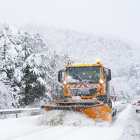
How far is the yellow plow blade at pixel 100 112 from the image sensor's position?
8102 mm

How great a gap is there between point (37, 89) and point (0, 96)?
3.90 meters

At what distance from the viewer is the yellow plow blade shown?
810 cm

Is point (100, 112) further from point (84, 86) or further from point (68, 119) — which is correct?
point (84, 86)

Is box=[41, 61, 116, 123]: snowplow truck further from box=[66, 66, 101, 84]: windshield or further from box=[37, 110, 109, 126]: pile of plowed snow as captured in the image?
box=[37, 110, 109, 126]: pile of plowed snow

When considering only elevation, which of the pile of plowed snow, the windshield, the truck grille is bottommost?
the pile of plowed snow

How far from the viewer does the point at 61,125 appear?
8008 millimetres

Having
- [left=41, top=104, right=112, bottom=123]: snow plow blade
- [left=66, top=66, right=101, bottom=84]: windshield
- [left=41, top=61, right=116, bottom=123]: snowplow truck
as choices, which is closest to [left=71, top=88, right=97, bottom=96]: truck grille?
[left=41, top=61, right=116, bottom=123]: snowplow truck

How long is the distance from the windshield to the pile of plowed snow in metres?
1.86

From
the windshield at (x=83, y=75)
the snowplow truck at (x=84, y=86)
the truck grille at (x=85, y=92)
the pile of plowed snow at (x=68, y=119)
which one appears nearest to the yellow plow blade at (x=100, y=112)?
the snowplow truck at (x=84, y=86)

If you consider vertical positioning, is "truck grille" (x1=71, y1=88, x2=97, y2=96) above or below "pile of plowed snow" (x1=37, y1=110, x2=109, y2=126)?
above

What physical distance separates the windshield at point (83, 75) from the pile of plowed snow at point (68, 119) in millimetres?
1860

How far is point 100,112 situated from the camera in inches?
322

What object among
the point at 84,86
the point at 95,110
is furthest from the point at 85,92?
the point at 95,110

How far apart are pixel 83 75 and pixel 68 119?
2.47 meters
